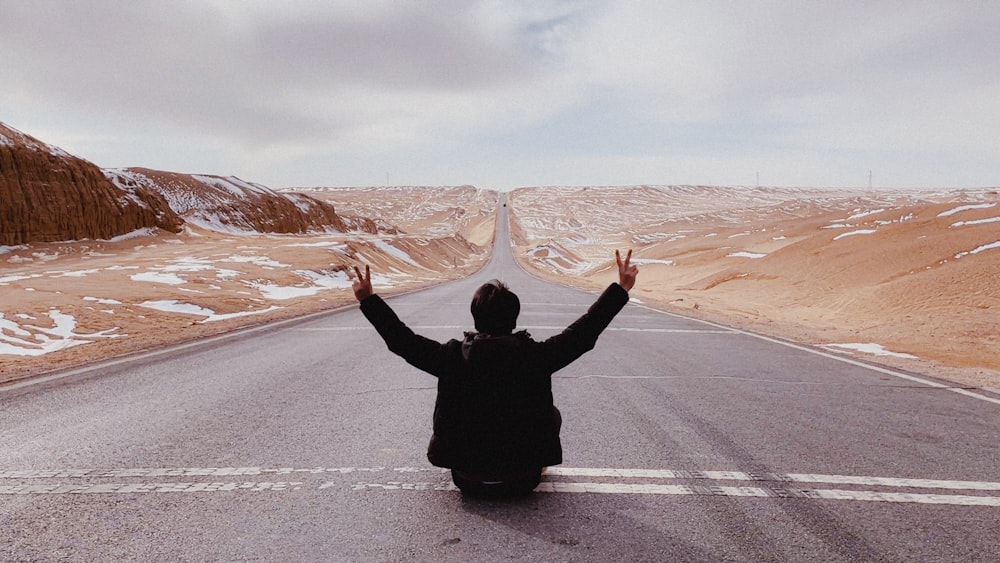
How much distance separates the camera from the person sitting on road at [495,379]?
3365 millimetres

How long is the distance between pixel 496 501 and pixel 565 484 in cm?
54

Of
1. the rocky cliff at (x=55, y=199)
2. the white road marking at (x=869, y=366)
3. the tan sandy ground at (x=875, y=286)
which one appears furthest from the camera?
the rocky cliff at (x=55, y=199)

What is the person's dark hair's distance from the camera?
10.9 feet

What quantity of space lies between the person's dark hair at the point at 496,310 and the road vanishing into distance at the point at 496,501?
1142 mm

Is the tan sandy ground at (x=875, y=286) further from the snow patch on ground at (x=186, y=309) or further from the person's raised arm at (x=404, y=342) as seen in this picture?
the snow patch on ground at (x=186, y=309)

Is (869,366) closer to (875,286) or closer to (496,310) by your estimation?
(496,310)

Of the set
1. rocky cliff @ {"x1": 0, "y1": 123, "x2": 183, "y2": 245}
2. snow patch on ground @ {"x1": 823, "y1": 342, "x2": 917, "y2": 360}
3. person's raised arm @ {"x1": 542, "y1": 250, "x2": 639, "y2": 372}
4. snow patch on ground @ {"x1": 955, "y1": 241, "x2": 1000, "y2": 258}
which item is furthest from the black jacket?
rocky cliff @ {"x1": 0, "y1": 123, "x2": 183, "y2": 245}

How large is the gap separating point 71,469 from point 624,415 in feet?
15.2

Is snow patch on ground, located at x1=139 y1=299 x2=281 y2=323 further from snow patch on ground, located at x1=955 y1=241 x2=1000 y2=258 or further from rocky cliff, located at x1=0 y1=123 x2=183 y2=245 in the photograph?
rocky cliff, located at x1=0 y1=123 x2=183 y2=245

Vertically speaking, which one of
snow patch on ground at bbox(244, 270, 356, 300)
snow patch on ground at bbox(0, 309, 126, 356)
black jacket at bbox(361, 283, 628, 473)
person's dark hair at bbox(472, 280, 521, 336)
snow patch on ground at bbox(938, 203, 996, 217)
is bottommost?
snow patch on ground at bbox(244, 270, 356, 300)

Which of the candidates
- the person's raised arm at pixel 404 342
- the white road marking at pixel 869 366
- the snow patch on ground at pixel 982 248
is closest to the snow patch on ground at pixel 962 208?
the snow patch on ground at pixel 982 248

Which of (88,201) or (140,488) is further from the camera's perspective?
(88,201)

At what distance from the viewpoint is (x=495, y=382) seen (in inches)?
134

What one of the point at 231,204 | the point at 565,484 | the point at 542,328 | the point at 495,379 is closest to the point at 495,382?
the point at 495,379
